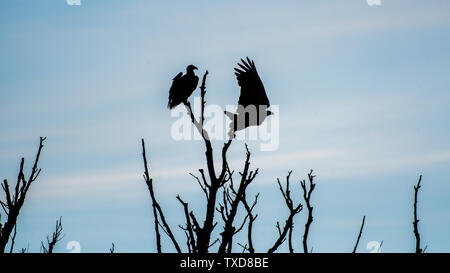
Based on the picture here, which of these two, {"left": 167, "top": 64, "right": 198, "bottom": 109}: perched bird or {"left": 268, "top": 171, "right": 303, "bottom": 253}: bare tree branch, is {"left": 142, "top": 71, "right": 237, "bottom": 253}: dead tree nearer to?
{"left": 268, "top": 171, "right": 303, "bottom": 253}: bare tree branch

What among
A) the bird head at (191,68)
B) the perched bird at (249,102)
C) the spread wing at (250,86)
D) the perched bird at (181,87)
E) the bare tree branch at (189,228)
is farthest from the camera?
the bird head at (191,68)

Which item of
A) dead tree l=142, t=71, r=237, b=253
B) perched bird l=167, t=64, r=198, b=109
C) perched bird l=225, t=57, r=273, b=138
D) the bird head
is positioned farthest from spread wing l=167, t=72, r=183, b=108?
dead tree l=142, t=71, r=237, b=253

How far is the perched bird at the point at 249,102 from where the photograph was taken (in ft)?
19.6

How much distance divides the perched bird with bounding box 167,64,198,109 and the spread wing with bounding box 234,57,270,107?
1.44m

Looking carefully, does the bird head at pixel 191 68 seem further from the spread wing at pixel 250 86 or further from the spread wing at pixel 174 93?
the spread wing at pixel 250 86

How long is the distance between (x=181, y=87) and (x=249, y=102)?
7.71 ft

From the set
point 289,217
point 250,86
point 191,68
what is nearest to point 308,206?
point 289,217

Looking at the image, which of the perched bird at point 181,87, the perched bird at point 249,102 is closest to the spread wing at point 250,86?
the perched bird at point 249,102

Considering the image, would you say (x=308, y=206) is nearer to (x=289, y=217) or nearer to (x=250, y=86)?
(x=289, y=217)

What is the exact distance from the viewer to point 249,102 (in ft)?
23.2

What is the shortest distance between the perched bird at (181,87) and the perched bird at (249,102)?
58.0 inches
